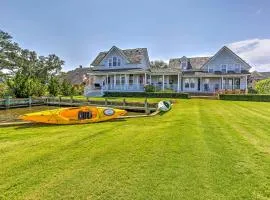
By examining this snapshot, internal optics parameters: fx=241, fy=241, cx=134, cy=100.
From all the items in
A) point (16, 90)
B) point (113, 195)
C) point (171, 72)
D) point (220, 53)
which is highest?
point (220, 53)

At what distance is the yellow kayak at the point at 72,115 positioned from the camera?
42.4 ft

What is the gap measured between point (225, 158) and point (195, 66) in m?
36.9

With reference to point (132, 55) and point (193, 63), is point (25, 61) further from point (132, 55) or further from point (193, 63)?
point (193, 63)

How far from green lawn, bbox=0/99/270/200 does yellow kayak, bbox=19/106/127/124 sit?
4.59 m

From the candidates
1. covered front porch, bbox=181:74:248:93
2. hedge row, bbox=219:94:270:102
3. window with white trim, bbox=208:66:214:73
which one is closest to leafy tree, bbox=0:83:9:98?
covered front porch, bbox=181:74:248:93

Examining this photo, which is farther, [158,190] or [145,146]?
[145,146]

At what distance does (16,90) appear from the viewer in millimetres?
28094

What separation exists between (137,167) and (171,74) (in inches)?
1255

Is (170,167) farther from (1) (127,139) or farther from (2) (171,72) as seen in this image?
(2) (171,72)

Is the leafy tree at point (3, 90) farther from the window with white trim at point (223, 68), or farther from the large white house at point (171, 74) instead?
the window with white trim at point (223, 68)

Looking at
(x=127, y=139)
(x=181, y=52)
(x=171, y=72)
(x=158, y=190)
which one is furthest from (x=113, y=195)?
(x=181, y=52)

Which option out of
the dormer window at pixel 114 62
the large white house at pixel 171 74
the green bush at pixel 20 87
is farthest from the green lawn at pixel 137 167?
the dormer window at pixel 114 62

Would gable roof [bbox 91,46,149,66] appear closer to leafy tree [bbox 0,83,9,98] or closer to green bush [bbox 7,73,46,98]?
green bush [bbox 7,73,46,98]

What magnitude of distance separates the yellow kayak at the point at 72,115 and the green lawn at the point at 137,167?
459 cm
